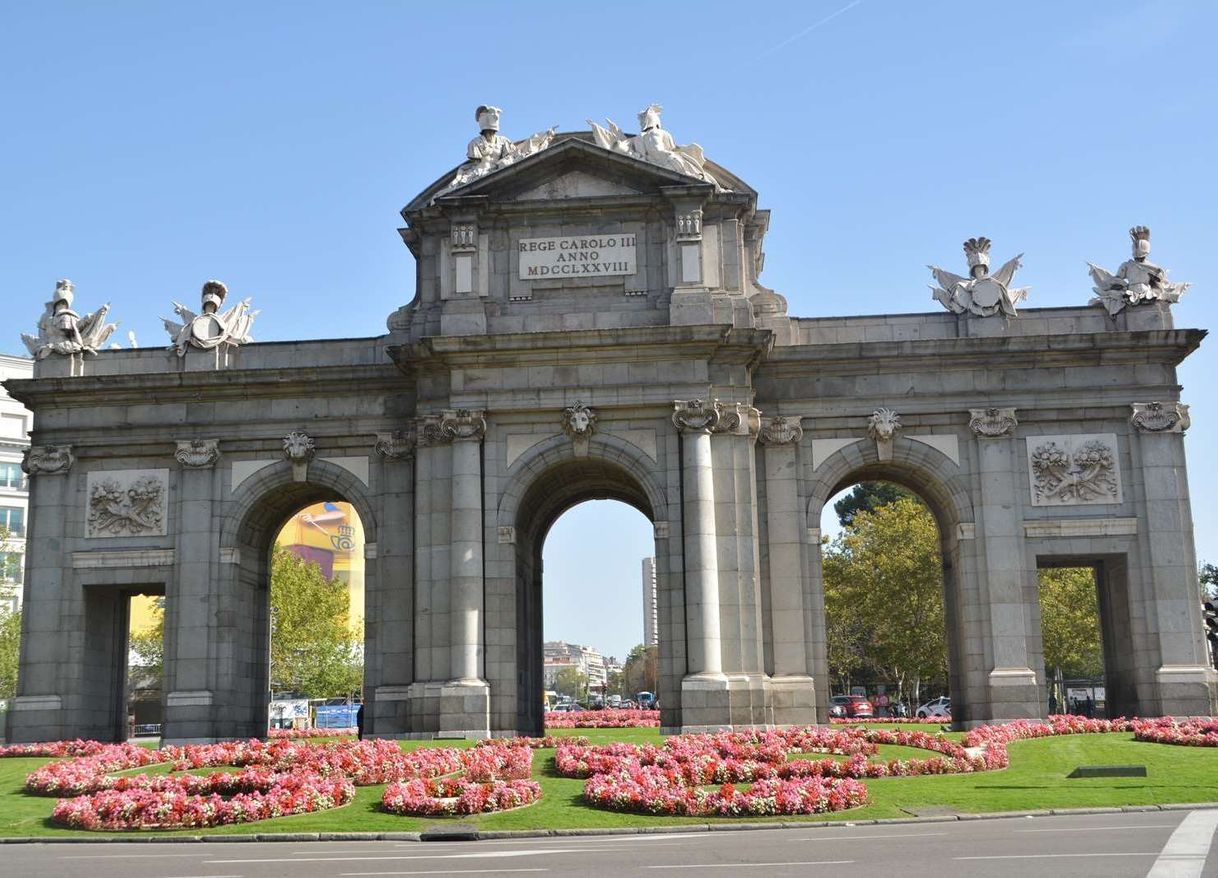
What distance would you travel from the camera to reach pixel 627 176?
144 feet

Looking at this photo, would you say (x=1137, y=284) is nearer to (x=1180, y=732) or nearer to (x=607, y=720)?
(x=1180, y=732)

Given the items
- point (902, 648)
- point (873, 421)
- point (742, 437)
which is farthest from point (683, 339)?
point (902, 648)

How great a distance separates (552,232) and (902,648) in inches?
1520

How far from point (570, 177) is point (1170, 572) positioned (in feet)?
72.9

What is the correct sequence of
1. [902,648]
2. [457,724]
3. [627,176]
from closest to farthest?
[457,724]
[627,176]
[902,648]

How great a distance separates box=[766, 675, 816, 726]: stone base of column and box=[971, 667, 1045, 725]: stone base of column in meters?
5.42

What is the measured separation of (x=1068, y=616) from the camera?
7238cm

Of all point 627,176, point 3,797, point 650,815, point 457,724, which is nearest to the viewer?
point 650,815

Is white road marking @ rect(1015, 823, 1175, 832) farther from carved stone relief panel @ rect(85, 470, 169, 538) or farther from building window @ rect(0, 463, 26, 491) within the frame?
building window @ rect(0, 463, 26, 491)

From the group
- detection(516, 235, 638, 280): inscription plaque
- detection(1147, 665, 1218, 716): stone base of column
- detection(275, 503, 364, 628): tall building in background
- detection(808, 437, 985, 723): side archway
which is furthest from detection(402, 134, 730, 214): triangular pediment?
detection(275, 503, 364, 628): tall building in background

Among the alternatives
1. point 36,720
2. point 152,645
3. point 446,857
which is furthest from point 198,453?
point 152,645

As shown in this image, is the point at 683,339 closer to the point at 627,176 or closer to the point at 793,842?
the point at 627,176

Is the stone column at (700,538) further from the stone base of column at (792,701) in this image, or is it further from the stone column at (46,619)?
the stone column at (46,619)

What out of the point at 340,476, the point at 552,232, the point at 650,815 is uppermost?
the point at 552,232
